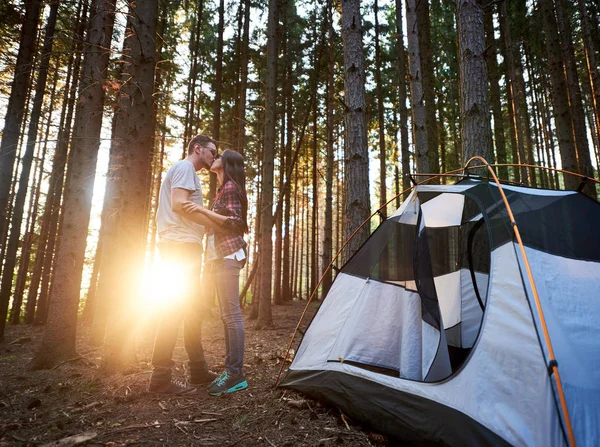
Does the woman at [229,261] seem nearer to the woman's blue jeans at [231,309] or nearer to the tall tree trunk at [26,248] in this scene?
the woman's blue jeans at [231,309]

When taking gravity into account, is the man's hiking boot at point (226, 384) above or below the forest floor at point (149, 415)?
above

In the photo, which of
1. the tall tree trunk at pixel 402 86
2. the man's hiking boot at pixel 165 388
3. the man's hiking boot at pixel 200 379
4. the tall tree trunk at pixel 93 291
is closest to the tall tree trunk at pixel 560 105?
the tall tree trunk at pixel 402 86

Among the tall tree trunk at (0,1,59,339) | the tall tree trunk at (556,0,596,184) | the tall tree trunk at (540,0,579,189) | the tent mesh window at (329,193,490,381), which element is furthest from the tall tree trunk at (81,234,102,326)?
the tall tree trunk at (556,0,596,184)

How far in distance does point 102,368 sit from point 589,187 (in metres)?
9.42

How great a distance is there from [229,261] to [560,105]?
8129mm

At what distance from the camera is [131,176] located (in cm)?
398

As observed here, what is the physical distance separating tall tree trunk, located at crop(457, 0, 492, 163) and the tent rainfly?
1062 millimetres

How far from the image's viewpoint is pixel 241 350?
126 inches

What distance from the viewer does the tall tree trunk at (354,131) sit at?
4.79m

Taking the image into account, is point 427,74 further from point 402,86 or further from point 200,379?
point 200,379

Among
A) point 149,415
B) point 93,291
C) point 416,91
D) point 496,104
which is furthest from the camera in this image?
point 93,291

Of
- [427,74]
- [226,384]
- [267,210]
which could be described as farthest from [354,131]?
[427,74]

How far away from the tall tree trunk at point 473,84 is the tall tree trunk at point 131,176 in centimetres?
400

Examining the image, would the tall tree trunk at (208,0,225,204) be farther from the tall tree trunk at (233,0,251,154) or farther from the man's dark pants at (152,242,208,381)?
the man's dark pants at (152,242,208,381)
